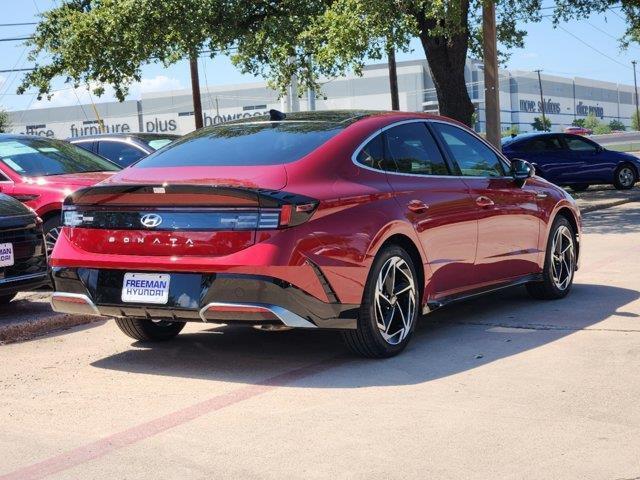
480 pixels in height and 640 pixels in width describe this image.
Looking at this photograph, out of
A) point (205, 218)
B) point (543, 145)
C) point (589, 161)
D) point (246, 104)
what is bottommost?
point (589, 161)

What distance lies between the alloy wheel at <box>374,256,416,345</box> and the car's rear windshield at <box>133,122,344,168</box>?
0.93m

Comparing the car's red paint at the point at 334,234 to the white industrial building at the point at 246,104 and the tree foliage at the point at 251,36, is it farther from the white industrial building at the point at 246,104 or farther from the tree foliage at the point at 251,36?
the white industrial building at the point at 246,104

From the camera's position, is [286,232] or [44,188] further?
[44,188]

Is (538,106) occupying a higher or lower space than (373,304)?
higher

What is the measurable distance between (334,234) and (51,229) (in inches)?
208

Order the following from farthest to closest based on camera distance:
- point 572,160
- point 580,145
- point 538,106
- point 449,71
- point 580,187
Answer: point 538,106
point 580,187
point 580,145
point 572,160
point 449,71

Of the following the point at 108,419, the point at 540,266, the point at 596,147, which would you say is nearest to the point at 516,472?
the point at 108,419

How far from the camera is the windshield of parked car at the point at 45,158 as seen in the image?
35.8 feet

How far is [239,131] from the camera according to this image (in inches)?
267

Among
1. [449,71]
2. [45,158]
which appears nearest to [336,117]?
[45,158]

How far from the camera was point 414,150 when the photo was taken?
7023mm

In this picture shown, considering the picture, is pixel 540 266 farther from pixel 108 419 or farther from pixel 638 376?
pixel 108 419

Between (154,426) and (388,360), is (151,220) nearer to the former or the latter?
(154,426)

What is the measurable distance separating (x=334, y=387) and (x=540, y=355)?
150 cm
